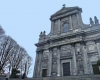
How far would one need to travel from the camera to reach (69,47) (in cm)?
1750

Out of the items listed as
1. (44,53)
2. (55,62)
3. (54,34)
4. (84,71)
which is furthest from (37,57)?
(84,71)

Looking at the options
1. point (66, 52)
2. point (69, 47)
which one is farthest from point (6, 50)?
point (69, 47)

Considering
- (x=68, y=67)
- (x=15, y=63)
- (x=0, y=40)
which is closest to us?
(x=68, y=67)

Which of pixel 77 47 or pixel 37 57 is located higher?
pixel 77 47

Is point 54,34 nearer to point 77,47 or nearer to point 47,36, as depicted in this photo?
point 47,36

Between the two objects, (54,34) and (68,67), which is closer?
(68,67)

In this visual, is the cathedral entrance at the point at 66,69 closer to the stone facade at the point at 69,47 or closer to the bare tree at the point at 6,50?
the stone facade at the point at 69,47

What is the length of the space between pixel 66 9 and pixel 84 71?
13261mm

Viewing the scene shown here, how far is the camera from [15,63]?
23.2 m

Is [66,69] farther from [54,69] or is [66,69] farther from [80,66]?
[80,66]

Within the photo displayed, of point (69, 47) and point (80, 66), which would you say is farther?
point (69, 47)

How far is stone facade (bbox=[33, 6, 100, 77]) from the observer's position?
599 inches

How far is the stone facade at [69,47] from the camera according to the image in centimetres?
1523

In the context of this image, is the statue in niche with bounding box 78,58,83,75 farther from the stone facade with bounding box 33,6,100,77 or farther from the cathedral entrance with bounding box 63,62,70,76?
the cathedral entrance with bounding box 63,62,70,76
